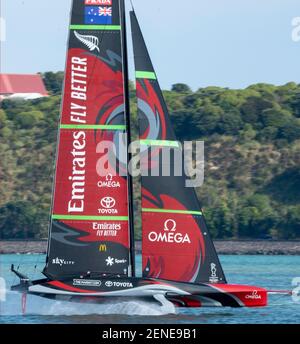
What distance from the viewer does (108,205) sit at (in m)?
28.4

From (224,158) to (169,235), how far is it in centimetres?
6571

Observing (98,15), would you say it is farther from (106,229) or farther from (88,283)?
(88,283)

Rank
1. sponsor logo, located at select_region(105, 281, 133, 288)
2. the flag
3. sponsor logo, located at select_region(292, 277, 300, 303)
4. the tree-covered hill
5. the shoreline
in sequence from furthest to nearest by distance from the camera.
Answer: the tree-covered hill
the shoreline
sponsor logo, located at select_region(292, 277, 300, 303)
the flag
sponsor logo, located at select_region(105, 281, 133, 288)

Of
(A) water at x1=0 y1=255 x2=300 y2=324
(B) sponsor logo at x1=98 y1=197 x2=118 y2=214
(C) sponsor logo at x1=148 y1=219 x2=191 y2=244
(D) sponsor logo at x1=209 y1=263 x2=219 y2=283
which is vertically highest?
(B) sponsor logo at x1=98 y1=197 x2=118 y2=214

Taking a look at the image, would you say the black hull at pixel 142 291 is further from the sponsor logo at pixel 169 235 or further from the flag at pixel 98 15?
the flag at pixel 98 15

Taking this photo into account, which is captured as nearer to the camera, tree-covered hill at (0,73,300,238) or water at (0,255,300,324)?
water at (0,255,300,324)

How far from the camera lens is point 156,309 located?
2800 cm

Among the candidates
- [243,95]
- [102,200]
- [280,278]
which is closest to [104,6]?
[102,200]

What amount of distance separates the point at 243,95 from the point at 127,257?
266 ft

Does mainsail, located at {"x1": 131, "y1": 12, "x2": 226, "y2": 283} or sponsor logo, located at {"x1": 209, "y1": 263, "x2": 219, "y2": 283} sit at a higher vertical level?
mainsail, located at {"x1": 131, "y1": 12, "x2": 226, "y2": 283}

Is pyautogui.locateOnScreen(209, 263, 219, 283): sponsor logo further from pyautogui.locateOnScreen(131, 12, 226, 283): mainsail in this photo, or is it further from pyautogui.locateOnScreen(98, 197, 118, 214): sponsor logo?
pyautogui.locateOnScreen(98, 197, 118, 214): sponsor logo

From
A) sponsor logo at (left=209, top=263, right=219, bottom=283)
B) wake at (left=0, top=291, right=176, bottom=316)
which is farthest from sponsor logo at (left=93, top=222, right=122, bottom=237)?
sponsor logo at (left=209, top=263, right=219, bottom=283)

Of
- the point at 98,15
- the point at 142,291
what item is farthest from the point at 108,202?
the point at 98,15

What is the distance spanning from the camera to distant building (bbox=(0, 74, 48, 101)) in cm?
14050
